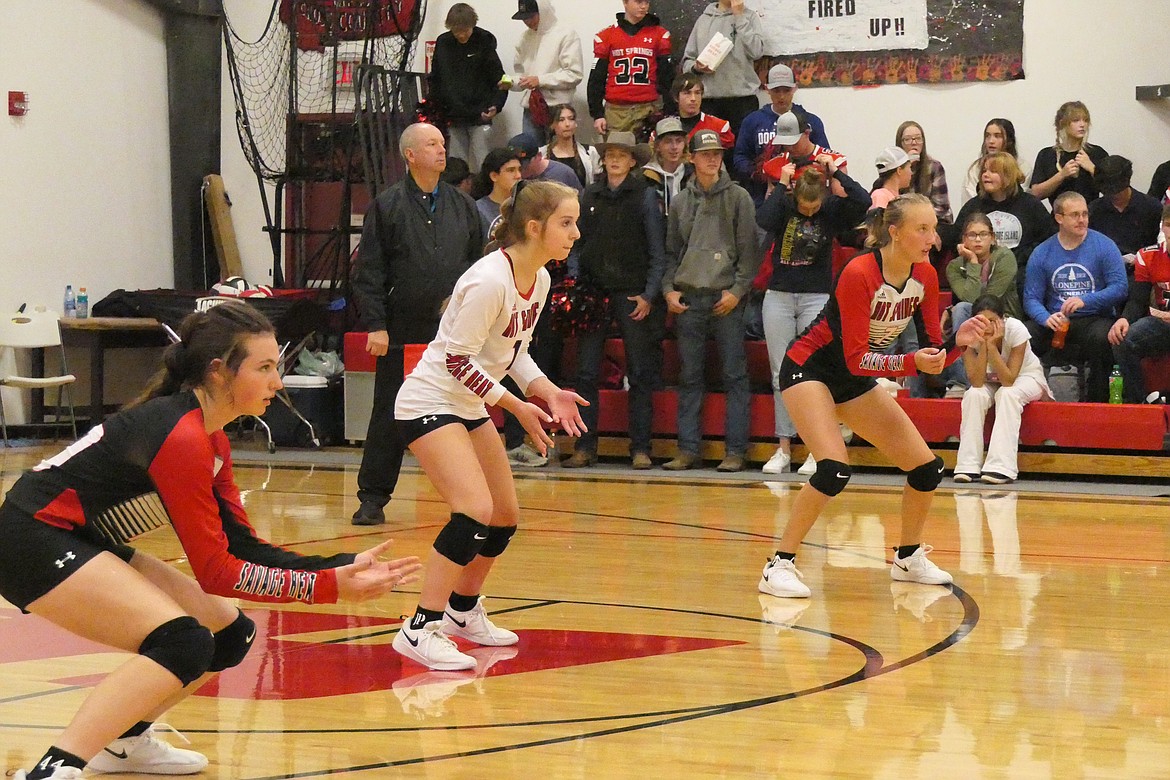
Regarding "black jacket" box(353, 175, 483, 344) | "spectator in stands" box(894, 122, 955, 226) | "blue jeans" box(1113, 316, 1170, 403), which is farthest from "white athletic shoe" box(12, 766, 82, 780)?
Answer: "spectator in stands" box(894, 122, 955, 226)

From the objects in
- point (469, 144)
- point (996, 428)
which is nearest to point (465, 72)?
point (469, 144)

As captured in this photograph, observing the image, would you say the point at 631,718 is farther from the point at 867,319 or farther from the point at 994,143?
the point at 994,143

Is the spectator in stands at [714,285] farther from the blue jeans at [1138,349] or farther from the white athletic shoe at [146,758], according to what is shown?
the white athletic shoe at [146,758]

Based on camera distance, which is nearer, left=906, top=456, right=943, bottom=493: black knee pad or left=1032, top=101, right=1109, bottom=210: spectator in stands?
left=906, top=456, right=943, bottom=493: black knee pad

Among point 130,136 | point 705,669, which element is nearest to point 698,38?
point 130,136

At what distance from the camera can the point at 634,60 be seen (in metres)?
10.9

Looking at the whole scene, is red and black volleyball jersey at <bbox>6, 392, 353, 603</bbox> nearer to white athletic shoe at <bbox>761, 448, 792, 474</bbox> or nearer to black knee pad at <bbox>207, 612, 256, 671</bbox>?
black knee pad at <bbox>207, 612, 256, 671</bbox>

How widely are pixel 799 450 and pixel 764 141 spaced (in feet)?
7.75

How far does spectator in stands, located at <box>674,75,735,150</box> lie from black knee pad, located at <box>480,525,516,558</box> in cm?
614

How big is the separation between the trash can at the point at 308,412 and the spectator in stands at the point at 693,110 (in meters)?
3.38

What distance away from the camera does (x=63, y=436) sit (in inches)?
454

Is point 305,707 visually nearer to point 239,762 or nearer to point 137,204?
point 239,762

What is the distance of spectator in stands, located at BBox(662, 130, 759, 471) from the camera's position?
947cm

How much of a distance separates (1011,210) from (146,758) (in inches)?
312
